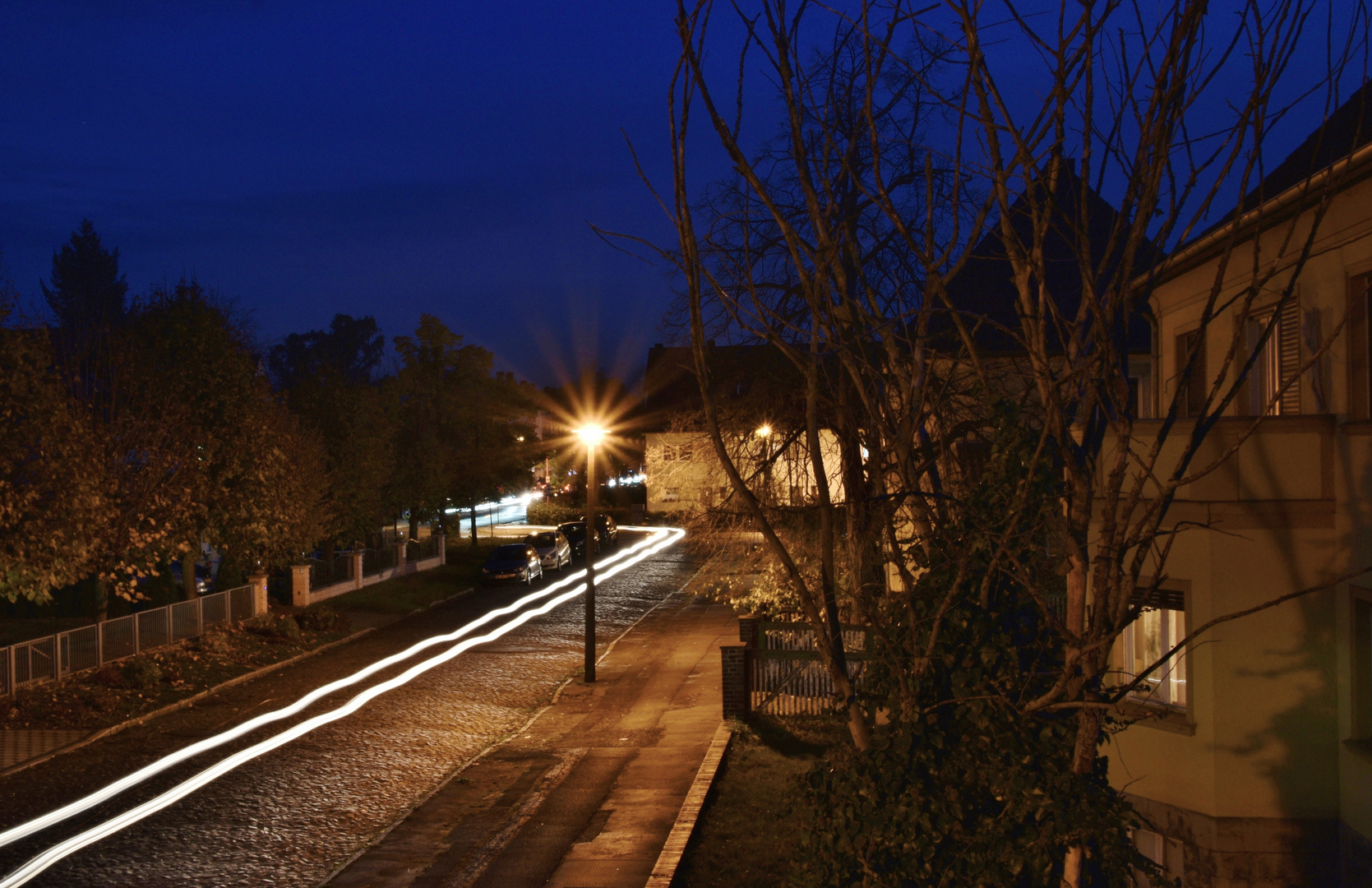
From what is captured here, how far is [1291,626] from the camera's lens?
813 centimetres

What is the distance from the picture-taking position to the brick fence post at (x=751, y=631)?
639 inches

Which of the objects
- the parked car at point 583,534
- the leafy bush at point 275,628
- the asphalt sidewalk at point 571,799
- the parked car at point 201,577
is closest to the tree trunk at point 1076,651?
the asphalt sidewalk at point 571,799

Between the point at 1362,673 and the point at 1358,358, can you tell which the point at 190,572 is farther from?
the point at 1358,358

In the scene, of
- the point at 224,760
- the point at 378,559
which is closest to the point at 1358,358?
the point at 224,760

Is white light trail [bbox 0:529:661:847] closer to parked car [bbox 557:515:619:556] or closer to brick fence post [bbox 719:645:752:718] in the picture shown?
brick fence post [bbox 719:645:752:718]

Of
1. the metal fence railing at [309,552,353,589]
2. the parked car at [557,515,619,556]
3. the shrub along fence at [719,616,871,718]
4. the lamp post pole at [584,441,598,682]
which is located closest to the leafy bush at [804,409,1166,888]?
the shrub along fence at [719,616,871,718]

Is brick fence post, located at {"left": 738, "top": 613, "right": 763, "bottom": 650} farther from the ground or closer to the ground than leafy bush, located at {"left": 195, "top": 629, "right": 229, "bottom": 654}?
farther from the ground

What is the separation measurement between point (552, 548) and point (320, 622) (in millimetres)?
14872

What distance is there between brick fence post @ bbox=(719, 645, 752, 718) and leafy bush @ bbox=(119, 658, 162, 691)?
10039 mm

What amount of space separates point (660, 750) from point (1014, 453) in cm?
1056

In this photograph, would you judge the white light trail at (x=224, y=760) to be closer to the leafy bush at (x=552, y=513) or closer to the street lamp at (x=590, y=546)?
the street lamp at (x=590, y=546)

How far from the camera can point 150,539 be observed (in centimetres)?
1895

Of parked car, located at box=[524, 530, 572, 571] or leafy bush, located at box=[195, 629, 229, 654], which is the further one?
parked car, located at box=[524, 530, 572, 571]

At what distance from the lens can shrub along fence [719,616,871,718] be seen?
15.8 metres
